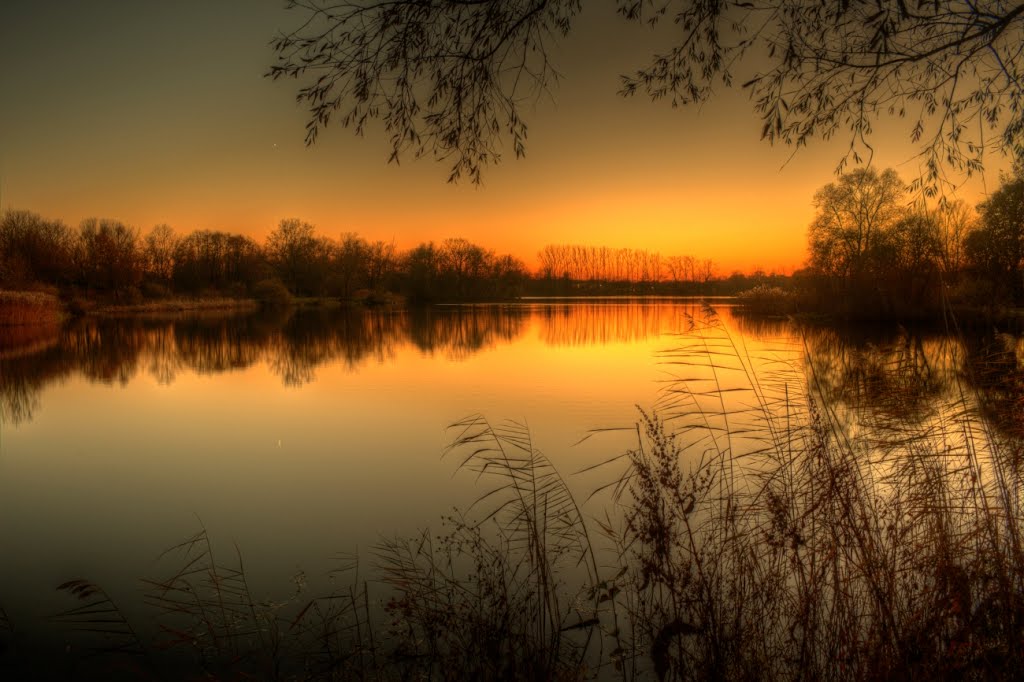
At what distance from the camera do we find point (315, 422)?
377 inches

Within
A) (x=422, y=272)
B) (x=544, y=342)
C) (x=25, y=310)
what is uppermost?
(x=422, y=272)

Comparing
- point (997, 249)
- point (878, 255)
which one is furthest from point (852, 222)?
point (997, 249)

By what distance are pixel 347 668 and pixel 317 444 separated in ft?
18.3

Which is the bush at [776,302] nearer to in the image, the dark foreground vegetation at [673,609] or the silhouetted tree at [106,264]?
the dark foreground vegetation at [673,609]

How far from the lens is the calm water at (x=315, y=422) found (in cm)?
439

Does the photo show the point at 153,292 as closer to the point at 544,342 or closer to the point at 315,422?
the point at 544,342

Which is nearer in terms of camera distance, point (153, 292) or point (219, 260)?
point (153, 292)

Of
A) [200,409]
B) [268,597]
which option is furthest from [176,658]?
[200,409]

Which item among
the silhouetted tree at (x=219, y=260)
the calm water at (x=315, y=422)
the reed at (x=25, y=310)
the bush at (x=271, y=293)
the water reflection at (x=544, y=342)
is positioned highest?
the silhouetted tree at (x=219, y=260)

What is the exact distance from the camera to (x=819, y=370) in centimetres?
489

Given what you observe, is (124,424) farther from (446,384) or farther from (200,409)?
(446,384)

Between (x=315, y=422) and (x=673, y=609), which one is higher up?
(x=673, y=609)

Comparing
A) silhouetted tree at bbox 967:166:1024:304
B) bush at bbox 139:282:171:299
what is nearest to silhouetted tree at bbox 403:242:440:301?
bush at bbox 139:282:171:299

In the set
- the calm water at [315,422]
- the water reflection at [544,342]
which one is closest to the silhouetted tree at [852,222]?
the water reflection at [544,342]
